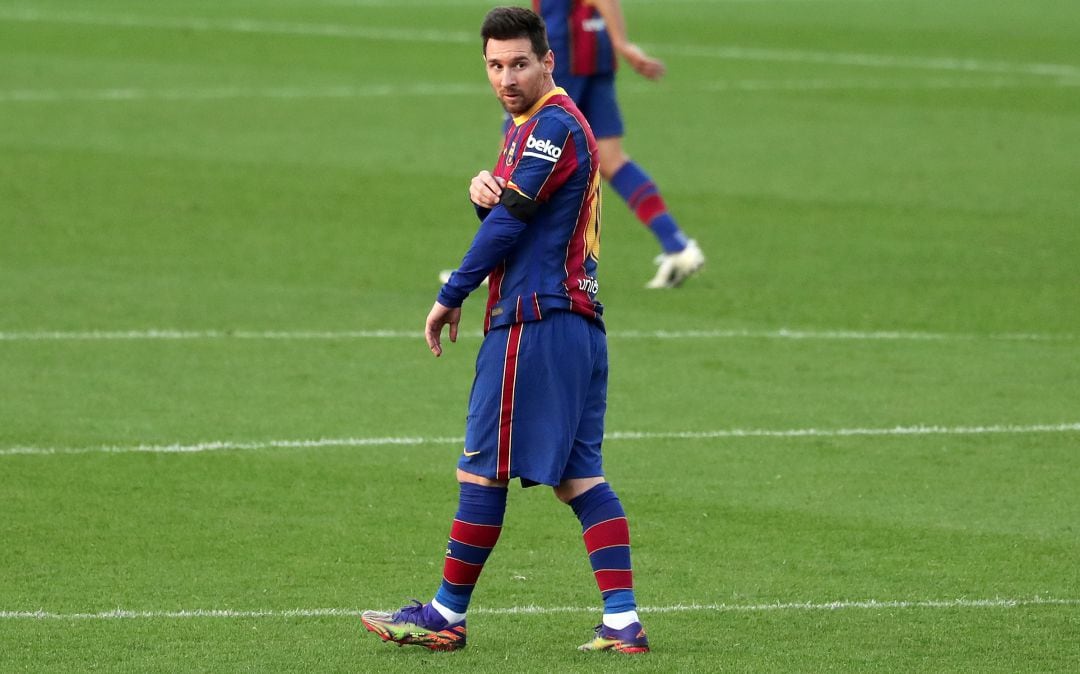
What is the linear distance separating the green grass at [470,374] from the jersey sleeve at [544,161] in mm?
1323

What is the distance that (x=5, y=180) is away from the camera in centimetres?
1619

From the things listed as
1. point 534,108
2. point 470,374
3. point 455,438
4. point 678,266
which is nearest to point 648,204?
point 678,266

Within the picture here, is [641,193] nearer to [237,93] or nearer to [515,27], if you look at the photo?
[515,27]

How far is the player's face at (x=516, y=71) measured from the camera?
5.85 metres

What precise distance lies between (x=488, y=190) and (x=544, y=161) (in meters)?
0.19

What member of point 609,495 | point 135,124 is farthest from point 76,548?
point 135,124

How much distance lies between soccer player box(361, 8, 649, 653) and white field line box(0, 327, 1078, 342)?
16.2 ft

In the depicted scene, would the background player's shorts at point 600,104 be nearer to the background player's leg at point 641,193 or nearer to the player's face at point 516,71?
the background player's leg at point 641,193

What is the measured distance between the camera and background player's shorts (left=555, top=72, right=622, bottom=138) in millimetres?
12289

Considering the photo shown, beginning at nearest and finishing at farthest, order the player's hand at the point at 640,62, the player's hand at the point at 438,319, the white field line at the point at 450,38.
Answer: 1. the player's hand at the point at 438,319
2. the player's hand at the point at 640,62
3. the white field line at the point at 450,38

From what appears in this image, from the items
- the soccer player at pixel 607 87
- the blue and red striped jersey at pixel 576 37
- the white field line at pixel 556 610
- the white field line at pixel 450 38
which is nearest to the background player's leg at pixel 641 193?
the soccer player at pixel 607 87

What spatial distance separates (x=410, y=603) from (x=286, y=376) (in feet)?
12.7

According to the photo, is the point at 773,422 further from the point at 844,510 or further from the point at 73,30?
the point at 73,30

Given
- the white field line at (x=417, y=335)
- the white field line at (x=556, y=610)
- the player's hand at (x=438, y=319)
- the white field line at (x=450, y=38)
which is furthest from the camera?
the white field line at (x=450, y=38)
